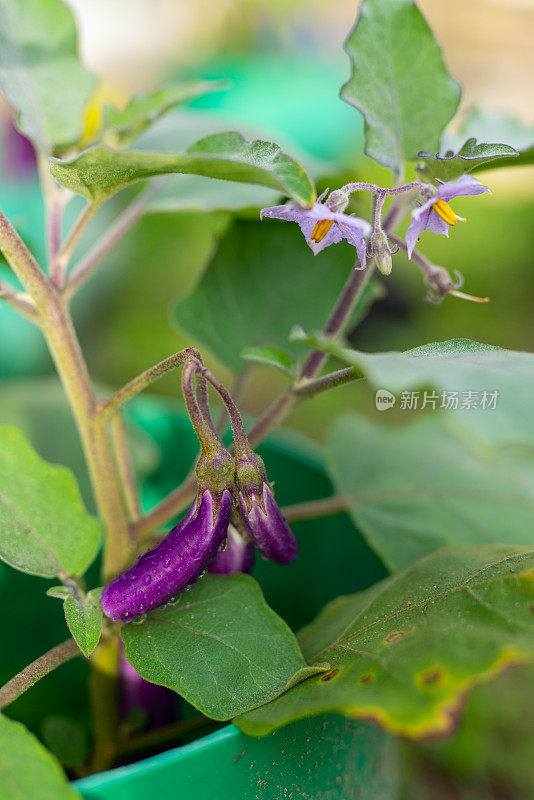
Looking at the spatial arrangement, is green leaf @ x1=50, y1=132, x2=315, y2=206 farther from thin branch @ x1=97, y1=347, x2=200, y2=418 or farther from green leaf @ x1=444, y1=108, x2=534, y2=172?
green leaf @ x1=444, y1=108, x2=534, y2=172

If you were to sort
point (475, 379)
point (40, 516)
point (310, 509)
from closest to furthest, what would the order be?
point (475, 379), point (40, 516), point (310, 509)

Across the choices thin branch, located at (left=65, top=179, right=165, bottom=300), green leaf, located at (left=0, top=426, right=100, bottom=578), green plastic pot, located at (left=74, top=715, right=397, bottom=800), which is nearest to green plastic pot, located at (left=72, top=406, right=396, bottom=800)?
green plastic pot, located at (left=74, top=715, right=397, bottom=800)

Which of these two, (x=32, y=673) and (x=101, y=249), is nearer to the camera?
(x=32, y=673)

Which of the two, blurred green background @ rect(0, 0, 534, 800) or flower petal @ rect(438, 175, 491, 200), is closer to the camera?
flower petal @ rect(438, 175, 491, 200)

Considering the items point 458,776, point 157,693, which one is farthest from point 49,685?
point 458,776

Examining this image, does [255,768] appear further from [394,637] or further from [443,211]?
[443,211]

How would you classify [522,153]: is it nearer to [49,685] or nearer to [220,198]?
[220,198]

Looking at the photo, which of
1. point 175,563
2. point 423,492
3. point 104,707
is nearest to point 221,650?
point 175,563
